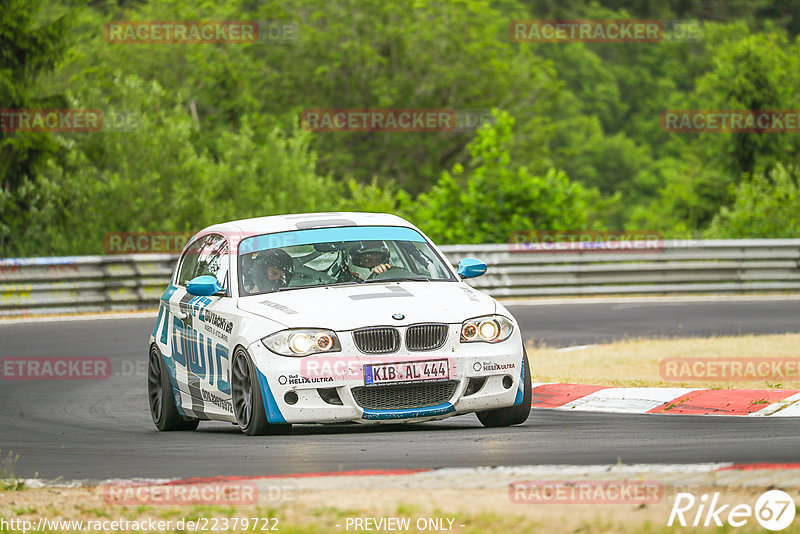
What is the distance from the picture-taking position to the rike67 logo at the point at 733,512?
552 cm

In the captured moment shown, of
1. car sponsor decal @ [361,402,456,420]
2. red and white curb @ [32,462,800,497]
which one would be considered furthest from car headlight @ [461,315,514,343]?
red and white curb @ [32,462,800,497]

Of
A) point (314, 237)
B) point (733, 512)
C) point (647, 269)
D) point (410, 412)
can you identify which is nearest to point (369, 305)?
point (410, 412)

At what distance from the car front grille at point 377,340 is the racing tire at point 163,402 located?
7.60 ft

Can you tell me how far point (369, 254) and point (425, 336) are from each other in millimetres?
1270

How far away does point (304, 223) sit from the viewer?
10391mm

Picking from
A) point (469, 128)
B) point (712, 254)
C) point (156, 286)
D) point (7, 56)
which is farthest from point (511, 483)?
point (469, 128)

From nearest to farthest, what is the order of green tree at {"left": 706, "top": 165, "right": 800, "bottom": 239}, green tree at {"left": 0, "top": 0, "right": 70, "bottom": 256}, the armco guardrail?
the armco guardrail, green tree at {"left": 706, "top": 165, "right": 800, "bottom": 239}, green tree at {"left": 0, "top": 0, "right": 70, "bottom": 256}

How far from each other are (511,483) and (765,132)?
144 ft

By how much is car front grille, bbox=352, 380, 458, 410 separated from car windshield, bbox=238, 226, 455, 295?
114cm

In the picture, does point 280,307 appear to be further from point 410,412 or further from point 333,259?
point 410,412

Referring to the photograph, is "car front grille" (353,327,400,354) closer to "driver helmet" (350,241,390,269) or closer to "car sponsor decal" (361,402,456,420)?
"car sponsor decal" (361,402,456,420)

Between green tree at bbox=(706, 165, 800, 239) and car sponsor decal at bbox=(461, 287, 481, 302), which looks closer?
car sponsor decal at bbox=(461, 287, 481, 302)

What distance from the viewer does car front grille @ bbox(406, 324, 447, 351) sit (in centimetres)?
888

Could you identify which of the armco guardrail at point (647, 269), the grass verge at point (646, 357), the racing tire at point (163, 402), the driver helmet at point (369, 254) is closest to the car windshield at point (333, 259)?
the driver helmet at point (369, 254)
